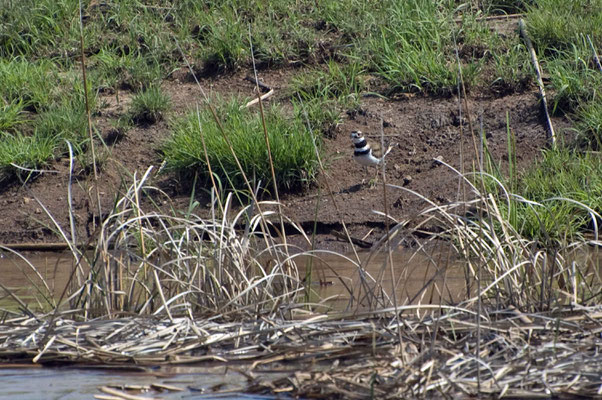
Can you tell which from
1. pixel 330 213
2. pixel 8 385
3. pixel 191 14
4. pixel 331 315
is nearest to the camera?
pixel 8 385

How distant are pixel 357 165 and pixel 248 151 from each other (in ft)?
3.57

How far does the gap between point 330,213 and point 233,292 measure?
2.85 metres

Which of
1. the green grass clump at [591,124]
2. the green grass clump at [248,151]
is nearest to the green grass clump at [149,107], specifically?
the green grass clump at [248,151]

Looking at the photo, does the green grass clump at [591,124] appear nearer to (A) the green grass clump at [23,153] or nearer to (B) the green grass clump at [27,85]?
(A) the green grass clump at [23,153]

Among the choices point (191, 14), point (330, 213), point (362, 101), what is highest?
point (191, 14)

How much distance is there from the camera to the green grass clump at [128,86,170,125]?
315 inches

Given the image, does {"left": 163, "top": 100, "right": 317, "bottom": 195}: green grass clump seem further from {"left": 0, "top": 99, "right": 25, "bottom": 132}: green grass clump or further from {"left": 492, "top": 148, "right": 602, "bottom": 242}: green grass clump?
{"left": 492, "top": 148, "right": 602, "bottom": 242}: green grass clump

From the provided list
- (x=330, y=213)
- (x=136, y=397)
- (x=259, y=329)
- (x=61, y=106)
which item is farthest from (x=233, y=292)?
(x=61, y=106)

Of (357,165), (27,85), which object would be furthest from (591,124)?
(27,85)

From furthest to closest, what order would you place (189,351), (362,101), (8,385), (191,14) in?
(191,14), (362,101), (189,351), (8,385)

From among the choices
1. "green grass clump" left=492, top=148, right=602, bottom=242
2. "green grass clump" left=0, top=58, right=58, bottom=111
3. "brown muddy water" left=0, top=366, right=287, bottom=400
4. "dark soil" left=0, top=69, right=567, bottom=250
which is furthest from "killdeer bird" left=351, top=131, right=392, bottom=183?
"brown muddy water" left=0, top=366, right=287, bottom=400

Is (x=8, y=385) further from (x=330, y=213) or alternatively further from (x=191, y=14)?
(x=191, y=14)

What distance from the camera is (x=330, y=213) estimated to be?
22.4ft

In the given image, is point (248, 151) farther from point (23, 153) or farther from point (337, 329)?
point (337, 329)
